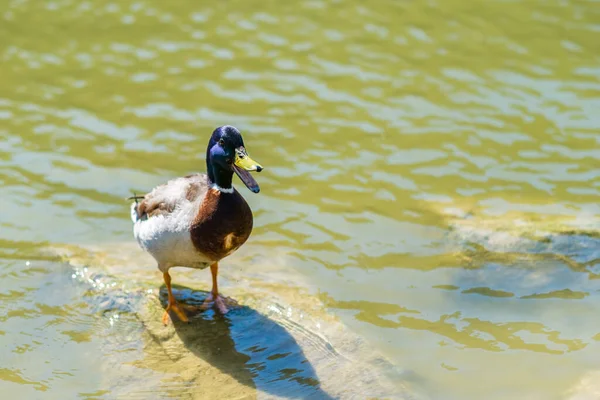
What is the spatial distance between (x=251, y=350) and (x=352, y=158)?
9.29ft

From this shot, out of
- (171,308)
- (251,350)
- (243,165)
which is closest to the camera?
(243,165)

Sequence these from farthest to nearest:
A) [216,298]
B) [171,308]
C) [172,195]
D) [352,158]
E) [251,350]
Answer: [352,158], [216,298], [171,308], [172,195], [251,350]

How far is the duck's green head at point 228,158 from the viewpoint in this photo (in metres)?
4.88

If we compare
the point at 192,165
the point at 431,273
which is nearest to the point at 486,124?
the point at 431,273

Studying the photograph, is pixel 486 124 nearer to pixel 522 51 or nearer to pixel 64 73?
pixel 522 51

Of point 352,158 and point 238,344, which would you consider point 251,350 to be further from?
point 352,158

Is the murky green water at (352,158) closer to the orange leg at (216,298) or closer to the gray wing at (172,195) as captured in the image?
the orange leg at (216,298)

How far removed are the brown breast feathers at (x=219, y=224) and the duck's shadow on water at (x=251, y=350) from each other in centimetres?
55

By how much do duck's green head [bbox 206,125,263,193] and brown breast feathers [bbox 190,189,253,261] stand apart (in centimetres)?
11

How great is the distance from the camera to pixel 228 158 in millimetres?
4934

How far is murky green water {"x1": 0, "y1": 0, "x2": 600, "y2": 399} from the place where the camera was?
17.4 ft

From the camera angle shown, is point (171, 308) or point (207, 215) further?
point (171, 308)

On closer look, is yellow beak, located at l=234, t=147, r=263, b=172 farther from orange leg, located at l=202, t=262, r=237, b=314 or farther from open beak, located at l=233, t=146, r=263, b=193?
orange leg, located at l=202, t=262, r=237, b=314

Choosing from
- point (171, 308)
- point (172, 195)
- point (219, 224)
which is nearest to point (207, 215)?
point (219, 224)
